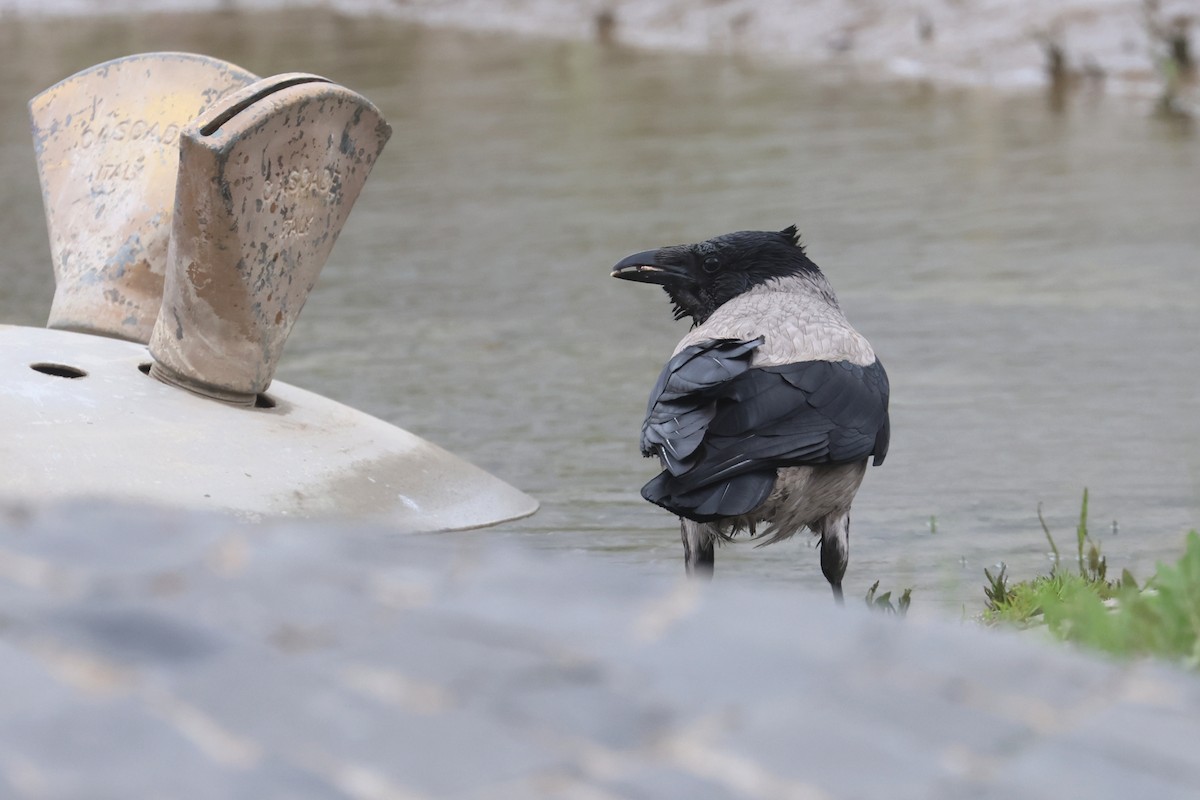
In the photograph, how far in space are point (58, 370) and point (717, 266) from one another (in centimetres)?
199

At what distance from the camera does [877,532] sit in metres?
5.47

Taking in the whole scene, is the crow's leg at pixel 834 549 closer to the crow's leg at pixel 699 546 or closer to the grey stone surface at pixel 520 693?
the crow's leg at pixel 699 546

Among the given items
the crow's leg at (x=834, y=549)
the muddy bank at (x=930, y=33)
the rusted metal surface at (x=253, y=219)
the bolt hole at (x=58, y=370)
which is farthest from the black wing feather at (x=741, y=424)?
the muddy bank at (x=930, y=33)

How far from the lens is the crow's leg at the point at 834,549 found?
4.64 meters

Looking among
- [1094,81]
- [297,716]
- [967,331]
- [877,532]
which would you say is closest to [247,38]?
[1094,81]

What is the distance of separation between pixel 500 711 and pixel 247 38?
20167mm

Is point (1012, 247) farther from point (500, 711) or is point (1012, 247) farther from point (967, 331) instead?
point (500, 711)

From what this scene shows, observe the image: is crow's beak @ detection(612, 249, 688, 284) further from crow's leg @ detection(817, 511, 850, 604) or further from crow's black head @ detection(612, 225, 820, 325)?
crow's leg @ detection(817, 511, 850, 604)

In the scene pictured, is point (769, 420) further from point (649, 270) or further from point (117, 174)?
point (117, 174)

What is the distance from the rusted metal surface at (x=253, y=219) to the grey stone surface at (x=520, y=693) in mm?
3414

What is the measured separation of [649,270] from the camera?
512 centimetres

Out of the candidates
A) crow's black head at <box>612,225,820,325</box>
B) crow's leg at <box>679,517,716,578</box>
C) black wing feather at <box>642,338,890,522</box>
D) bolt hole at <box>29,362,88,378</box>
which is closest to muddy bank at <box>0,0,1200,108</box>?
crow's black head at <box>612,225,820,325</box>

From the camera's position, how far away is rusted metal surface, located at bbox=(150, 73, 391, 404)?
15.9ft

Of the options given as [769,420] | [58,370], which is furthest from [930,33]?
[769,420]
